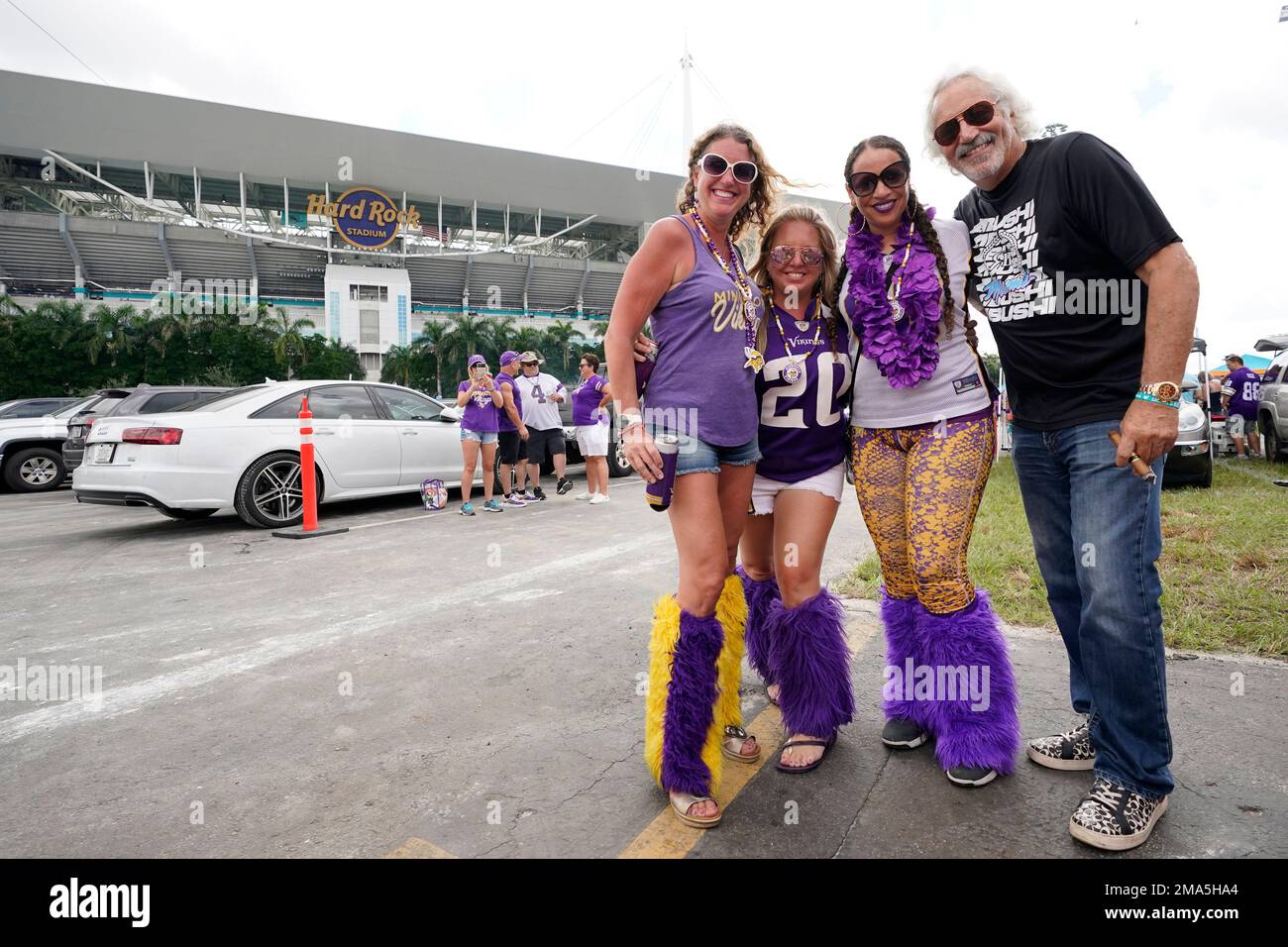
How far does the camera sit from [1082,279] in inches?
81.7

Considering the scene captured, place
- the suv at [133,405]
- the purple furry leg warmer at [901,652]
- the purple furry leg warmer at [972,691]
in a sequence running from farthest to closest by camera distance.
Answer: the suv at [133,405]
the purple furry leg warmer at [901,652]
the purple furry leg warmer at [972,691]

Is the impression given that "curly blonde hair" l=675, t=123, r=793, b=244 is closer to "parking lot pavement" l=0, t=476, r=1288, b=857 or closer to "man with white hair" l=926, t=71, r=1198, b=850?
"man with white hair" l=926, t=71, r=1198, b=850

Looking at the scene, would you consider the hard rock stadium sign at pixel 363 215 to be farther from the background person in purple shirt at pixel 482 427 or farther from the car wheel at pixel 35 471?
the background person in purple shirt at pixel 482 427

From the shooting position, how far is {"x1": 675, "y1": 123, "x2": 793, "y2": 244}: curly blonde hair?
2395 mm

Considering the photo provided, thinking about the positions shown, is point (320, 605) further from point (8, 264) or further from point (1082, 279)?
point (8, 264)

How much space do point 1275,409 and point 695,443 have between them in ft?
43.7

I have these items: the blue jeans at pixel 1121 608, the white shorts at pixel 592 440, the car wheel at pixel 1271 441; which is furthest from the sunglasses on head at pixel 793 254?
the car wheel at pixel 1271 441

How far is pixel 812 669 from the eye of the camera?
247 cm

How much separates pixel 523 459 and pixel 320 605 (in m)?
4.99

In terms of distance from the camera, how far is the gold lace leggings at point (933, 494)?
7.50 feet

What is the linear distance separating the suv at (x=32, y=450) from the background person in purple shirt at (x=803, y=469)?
1325 cm

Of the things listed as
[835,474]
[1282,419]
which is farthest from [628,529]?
[1282,419]

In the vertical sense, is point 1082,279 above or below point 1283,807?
above
